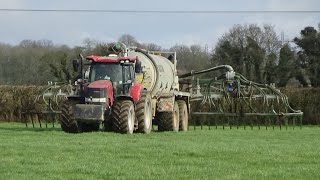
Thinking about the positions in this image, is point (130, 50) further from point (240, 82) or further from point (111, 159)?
point (111, 159)

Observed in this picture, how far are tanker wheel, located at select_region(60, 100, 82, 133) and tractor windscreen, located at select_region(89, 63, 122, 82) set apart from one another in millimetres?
1220

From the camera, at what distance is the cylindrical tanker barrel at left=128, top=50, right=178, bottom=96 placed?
23078 mm

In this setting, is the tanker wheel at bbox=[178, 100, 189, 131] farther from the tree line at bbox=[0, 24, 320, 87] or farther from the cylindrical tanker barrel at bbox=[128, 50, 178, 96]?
the tree line at bbox=[0, 24, 320, 87]

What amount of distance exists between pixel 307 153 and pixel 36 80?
46655 millimetres

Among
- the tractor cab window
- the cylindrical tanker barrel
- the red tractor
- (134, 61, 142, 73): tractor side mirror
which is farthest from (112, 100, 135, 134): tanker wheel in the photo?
the cylindrical tanker barrel

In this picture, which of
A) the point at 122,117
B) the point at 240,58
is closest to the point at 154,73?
the point at 122,117

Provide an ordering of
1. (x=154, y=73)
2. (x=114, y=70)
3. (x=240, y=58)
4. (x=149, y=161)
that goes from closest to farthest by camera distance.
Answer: (x=149, y=161) → (x=114, y=70) → (x=154, y=73) → (x=240, y=58)

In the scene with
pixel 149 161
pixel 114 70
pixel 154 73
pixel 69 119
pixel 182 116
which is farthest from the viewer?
pixel 182 116

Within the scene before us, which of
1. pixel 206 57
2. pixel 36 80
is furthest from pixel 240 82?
pixel 206 57

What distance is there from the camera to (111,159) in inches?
448

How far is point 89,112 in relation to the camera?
19359 millimetres

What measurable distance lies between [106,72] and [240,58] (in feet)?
136

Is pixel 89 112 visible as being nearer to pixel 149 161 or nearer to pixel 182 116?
pixel 182 116

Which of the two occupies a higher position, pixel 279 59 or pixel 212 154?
pixel 279 59
